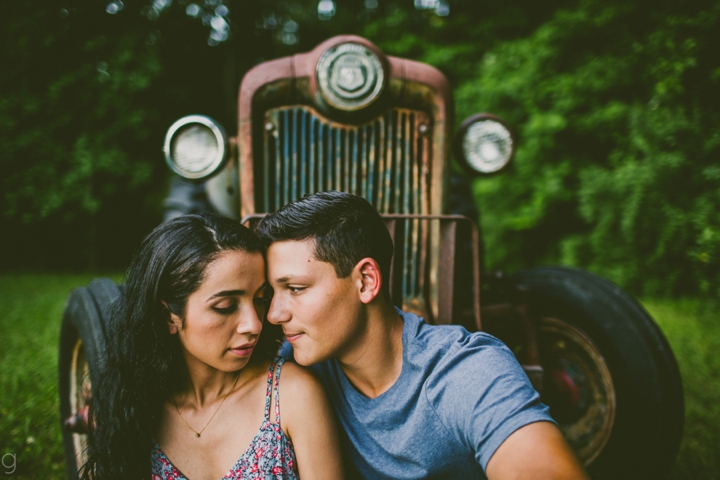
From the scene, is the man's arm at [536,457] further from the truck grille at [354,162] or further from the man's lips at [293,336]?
the truck grille at [354,162]

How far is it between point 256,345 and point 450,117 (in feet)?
5.21

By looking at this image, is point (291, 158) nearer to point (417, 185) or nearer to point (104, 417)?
point (417, 185)

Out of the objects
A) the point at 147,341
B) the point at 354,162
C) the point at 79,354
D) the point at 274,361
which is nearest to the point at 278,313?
the point at 274,361

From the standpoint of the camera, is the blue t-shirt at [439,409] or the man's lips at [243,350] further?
the man's lips at [243,350]

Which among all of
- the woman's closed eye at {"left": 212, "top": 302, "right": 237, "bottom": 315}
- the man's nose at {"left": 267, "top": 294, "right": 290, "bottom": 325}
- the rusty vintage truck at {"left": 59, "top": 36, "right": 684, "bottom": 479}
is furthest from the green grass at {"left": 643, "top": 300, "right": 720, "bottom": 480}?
the woman's closed eye at {"left": 212, "top": 302, "right": 237, "bottom": 315}

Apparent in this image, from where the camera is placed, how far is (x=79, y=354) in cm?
242

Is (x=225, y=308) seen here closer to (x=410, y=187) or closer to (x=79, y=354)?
(x=410, y=187)

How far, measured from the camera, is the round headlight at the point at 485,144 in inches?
102

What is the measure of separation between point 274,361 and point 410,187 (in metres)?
1.23

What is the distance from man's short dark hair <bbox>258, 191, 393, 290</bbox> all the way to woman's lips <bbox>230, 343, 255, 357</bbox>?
35 cm

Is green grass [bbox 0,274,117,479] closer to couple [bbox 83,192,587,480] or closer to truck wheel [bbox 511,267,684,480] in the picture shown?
couple [bbox 83,192,587,480]

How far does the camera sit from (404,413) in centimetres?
147

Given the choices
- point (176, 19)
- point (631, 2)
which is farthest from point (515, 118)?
point (176, 19)

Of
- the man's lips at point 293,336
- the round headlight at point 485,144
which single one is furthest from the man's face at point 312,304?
the round headlight at point 485,144
